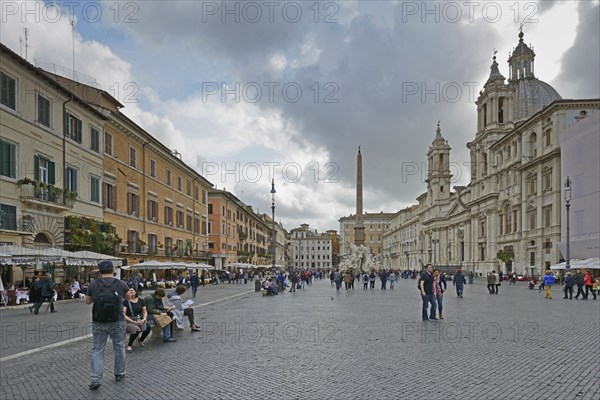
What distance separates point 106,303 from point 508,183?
65947mm

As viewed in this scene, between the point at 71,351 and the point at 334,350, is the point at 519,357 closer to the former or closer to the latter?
the point at 334,350

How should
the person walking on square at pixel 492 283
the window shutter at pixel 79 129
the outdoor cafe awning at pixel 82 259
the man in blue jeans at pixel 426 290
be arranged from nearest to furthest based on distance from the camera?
1. the man in blue jeans at pixel 426 290
2. the outdoor cafe awning at pixel 82 259
3. the window shutter at pixel 79 129
4. the person walking on square at pixel 492 283

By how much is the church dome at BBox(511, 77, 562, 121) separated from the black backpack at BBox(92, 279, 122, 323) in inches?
2898

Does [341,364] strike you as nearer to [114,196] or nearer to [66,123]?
[66,123]

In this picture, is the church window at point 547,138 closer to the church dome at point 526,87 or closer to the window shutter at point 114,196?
the church dome at point 526,87

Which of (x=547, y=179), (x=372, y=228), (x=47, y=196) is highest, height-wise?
(x=547, y=179)

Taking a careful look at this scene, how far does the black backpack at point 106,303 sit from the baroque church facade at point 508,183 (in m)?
51.8

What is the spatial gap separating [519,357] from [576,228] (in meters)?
42.0

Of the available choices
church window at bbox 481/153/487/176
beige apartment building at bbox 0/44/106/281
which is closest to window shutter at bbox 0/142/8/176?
beige apartment building at bbox 0/44/106/281

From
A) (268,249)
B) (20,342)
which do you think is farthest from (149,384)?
(268,249)

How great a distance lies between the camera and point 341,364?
9.02 m

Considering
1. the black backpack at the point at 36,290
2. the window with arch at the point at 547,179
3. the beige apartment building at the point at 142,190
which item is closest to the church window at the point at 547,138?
the window with arch at the point at 547,179

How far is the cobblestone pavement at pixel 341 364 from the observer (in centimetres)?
730

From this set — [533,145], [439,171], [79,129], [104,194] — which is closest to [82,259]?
[79,129]
